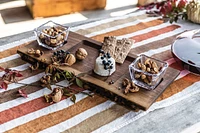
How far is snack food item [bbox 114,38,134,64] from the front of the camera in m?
1.09

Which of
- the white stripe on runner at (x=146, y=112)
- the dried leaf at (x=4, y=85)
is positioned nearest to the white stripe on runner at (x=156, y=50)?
the white stripe on runner at (x=146, y=112)

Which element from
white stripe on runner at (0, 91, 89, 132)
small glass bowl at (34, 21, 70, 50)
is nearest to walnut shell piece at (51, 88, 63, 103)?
white stripe on runner at (0, 91, 89, 132)

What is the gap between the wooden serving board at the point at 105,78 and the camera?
919 mm

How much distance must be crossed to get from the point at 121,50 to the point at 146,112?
10.9 inches

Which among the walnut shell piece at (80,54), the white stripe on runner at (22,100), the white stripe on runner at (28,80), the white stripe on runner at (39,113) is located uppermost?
the walnut shell piece at (80,54)

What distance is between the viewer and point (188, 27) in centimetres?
148

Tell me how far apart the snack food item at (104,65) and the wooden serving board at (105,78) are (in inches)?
0.6

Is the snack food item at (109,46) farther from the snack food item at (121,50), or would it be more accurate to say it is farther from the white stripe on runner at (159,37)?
the white stripe on runner at (159,37)

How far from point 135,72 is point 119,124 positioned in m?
0.18

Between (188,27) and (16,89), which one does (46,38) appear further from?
(188,27)

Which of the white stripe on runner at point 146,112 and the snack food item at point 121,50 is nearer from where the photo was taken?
the white stripe on runner at point 146,112

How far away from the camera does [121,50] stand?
3.67ft

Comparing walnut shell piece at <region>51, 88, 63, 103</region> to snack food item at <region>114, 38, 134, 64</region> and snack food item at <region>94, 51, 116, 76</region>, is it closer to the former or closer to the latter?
snack food item at <region>94, 51, 116, 76</region>

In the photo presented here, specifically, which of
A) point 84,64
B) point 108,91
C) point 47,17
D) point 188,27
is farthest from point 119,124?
point 47,17
